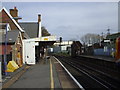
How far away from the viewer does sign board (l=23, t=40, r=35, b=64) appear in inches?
1358

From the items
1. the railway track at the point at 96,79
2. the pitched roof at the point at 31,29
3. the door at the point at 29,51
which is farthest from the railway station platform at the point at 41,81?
the pitched roof at the point at 31,29

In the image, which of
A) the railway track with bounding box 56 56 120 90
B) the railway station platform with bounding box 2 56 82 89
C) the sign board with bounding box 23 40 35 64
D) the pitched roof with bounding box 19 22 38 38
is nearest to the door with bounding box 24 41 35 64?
the sign board with bounding box 23 40 35 64

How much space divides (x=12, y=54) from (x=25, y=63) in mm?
8405

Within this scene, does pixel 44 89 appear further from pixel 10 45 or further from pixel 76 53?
pixel 76 53

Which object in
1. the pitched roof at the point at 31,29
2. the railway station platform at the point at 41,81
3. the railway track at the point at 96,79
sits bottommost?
the railway track at the point at 96,79

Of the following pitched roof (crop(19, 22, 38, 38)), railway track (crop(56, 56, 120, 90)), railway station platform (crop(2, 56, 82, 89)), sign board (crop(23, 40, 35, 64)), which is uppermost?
pitched roof (crop(19, 22, 38, 38))

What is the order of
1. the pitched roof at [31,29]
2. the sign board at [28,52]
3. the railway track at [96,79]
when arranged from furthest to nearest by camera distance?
the pitched roof at [31,29] < the sign board at [28,52] < the railway track at [96,79]

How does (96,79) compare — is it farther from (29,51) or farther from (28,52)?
(28,52)

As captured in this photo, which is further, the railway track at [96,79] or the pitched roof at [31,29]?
the pitched roof at [31,29]

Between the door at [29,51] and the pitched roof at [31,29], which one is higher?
the pitched roof at [31,29]

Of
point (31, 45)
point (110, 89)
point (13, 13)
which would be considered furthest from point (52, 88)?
point (13, 13)

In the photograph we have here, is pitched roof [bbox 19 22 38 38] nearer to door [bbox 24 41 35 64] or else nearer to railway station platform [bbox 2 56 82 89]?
door [bbox 24 41 35 64]

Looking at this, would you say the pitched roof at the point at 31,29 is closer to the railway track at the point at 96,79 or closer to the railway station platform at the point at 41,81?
A: the railway track at the point at 96,79

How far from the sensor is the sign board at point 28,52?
3450 cm
